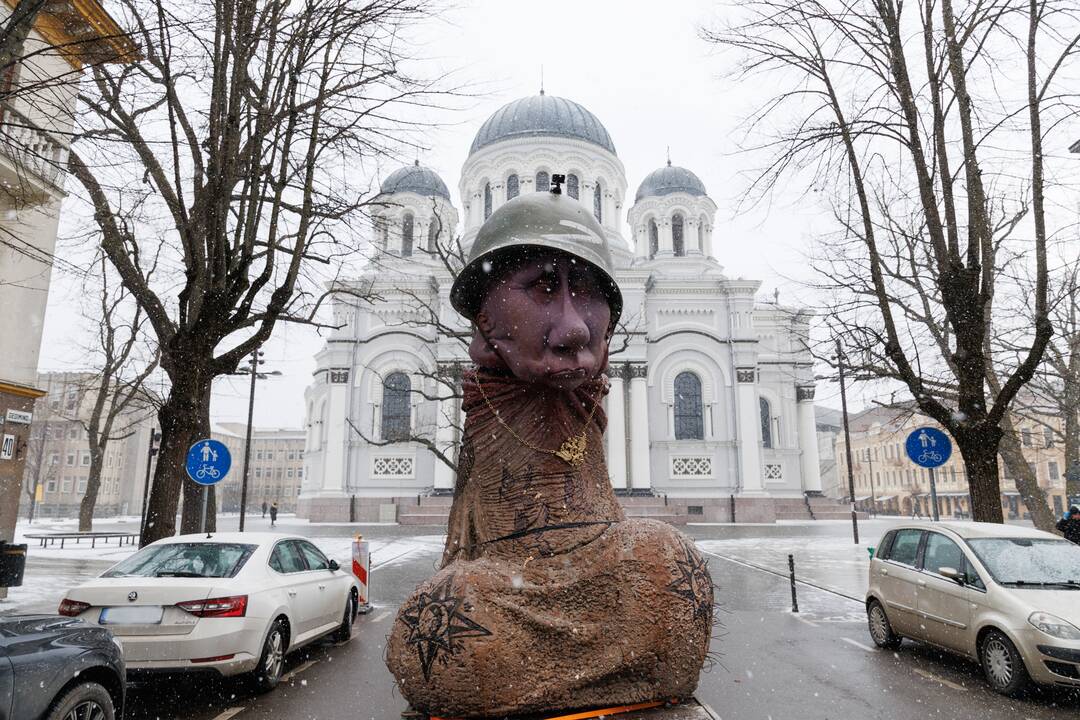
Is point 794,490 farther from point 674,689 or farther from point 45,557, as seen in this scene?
point 674,689

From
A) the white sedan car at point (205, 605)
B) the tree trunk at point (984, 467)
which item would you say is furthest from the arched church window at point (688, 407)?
the white sedan car at point (205, 605)

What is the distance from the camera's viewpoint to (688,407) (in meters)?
35.1

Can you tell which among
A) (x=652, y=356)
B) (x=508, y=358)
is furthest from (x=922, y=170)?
(x=652, y=356)

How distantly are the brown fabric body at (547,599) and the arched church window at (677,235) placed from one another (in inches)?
1474

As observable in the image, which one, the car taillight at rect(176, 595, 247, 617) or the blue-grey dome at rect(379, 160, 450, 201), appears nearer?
the car taillight at rect(176, 595, 247, 617)

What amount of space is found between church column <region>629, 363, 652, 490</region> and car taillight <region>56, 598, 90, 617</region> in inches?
1112

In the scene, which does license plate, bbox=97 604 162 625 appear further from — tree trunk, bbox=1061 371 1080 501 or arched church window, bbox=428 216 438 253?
tree trunk, bbox=1061 371 1080 501

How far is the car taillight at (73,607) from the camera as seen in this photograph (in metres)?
5.52

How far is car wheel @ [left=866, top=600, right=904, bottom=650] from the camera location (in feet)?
25.6

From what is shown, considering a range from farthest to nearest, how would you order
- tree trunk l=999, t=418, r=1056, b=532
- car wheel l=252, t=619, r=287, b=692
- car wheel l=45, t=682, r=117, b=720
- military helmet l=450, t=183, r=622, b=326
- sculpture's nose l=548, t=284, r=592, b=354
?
tree trunk l=999, t=418, r=1056, b=532
car wheel l=252, t=619, r=287, b=692
car wheel l=45, t=682, r=117, b=720
military helmet l=450, t=183, r=622, b=326
sculpture's nose l=548, t=284, r=592, b=354

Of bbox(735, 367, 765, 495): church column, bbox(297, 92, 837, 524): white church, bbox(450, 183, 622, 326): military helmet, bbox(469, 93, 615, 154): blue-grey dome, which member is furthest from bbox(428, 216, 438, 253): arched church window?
bbox(735, 367, 765, 495): church column

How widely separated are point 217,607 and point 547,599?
3509 millimetres

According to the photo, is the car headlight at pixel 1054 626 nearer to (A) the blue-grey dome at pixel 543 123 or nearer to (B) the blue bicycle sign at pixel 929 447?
(B) the blue bicycle sign at pixel 929 447

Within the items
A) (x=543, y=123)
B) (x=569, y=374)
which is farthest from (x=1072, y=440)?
(x=543, y=123)
